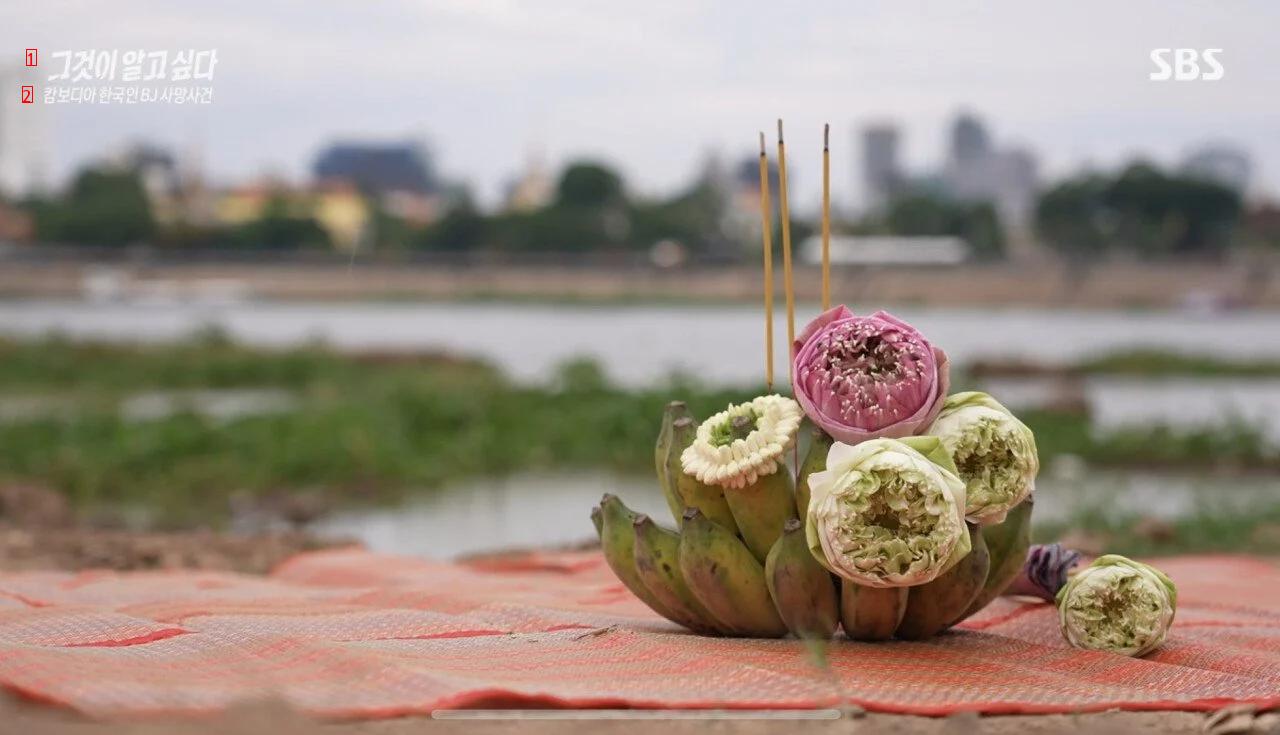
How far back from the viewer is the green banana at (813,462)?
2968 millimetres

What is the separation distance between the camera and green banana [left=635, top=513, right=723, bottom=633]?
3137 mm

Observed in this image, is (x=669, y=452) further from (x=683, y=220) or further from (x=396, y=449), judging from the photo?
(x=683, y=220)

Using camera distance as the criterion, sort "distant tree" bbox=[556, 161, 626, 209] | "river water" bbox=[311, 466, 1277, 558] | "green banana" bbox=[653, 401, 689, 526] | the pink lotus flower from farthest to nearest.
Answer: "distant tree" bbox=[556, 161, 626, 209], "river water" bbox=[311, 466, 1277, 558], "green banana" bbox=[653, 401, 689, 526], the pink lotus flower

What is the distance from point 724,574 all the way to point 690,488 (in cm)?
19

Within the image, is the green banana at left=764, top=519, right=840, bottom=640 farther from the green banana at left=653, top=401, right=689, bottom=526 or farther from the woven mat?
the green banana at left=653, top=401, right=689, bottom=526

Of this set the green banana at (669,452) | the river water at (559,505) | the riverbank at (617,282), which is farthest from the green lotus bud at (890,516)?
the riverbank at (617,282)

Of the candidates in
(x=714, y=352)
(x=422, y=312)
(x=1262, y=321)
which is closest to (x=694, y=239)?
(x=422, y=312)

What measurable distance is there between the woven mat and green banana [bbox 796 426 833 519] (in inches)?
11.3

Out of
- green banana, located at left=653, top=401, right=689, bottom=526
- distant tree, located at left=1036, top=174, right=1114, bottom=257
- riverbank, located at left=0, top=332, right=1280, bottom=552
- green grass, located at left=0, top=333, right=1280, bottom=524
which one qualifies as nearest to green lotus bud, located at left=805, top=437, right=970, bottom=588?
green banana, located at left=653, top=401, right=689, bottom=526

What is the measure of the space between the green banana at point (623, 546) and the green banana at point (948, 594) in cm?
51

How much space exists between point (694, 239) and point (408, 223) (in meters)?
12.8

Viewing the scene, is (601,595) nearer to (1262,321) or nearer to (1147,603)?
(1147,603)

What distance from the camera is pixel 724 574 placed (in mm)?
3031

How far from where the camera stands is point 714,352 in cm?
2909
